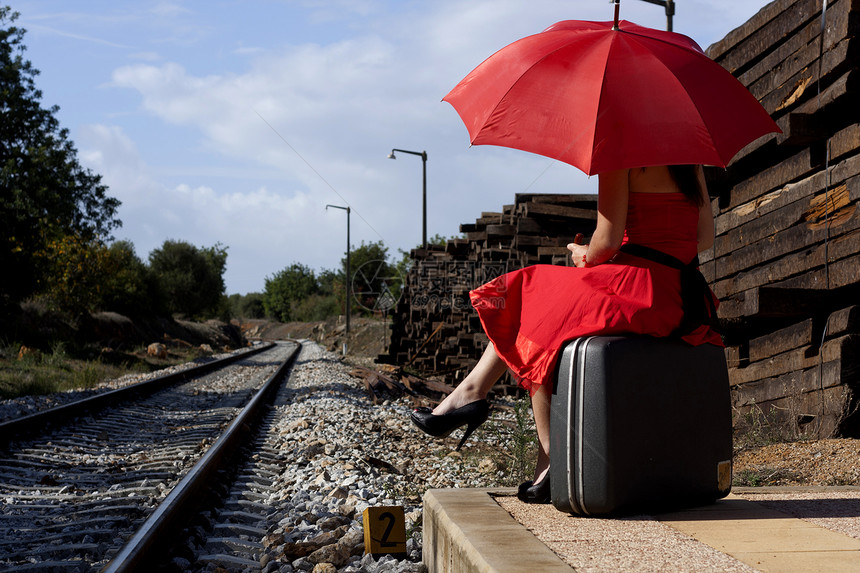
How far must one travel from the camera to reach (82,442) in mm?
7594

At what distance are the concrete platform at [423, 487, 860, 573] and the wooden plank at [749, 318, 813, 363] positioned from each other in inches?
113

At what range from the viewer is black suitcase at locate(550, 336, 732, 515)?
107 inches

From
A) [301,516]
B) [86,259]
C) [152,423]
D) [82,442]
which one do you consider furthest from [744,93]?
[86,259]

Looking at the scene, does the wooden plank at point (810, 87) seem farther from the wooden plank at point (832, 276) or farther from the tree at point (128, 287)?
the tree at point (128, 287)

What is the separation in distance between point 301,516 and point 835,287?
4.22 metres

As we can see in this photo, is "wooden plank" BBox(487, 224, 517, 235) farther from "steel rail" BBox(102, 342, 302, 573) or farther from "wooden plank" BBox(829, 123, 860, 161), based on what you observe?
"wooden plank" BBox(829, 123, 860, 161)

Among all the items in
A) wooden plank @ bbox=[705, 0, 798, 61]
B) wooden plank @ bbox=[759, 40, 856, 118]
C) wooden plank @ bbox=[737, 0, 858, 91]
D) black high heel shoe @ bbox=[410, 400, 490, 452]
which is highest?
wooden plank @ bbox=[705, 0, 798, 61]

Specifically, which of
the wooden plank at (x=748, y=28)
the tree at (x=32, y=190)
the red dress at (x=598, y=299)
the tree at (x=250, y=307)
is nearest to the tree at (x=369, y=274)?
the tree at (x=32, y=190)

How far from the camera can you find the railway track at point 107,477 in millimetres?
3744

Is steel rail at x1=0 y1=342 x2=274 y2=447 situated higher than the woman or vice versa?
the woman

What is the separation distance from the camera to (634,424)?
272 cm

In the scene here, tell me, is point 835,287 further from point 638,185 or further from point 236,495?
point 236,495

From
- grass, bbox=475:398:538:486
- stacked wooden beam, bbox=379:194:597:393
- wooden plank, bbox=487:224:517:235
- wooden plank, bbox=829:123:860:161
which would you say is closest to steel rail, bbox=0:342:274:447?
grass, bbox=475:398:538:486

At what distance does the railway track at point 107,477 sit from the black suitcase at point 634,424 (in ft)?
6.68
